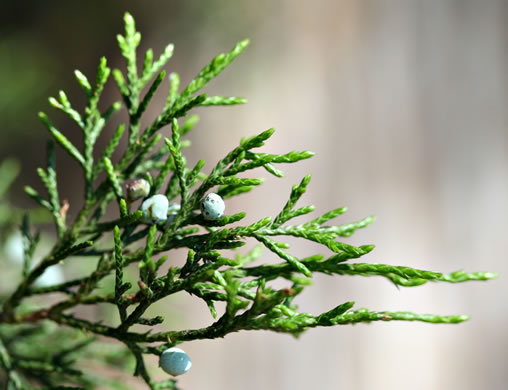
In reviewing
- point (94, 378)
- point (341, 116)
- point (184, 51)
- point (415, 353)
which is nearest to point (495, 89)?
point (341, 116)

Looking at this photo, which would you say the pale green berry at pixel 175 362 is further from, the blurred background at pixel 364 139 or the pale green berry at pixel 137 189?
the blurred background at pixel 364 139

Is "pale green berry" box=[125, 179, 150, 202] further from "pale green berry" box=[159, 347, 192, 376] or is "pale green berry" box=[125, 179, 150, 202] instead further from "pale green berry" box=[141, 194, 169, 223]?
"pale green berry" box=[159, 347, 192, 376]

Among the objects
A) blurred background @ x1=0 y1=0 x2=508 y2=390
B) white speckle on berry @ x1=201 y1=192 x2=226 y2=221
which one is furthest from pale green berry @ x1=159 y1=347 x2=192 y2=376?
blurred background @ x1=0 y1=0 x2=508 y2=390

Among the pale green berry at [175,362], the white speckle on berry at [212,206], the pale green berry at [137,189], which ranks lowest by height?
the pale green berry at [175,362]

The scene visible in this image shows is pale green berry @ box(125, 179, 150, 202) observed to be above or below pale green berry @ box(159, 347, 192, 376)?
above

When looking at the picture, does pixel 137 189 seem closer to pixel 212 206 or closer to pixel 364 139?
pixel 212 206

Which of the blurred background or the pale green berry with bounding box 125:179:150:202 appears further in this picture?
the blurred background

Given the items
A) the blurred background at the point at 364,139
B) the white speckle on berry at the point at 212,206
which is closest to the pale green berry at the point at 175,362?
the white speckle on berry at the point at 212,206

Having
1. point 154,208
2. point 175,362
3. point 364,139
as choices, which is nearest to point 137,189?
point 154,208
